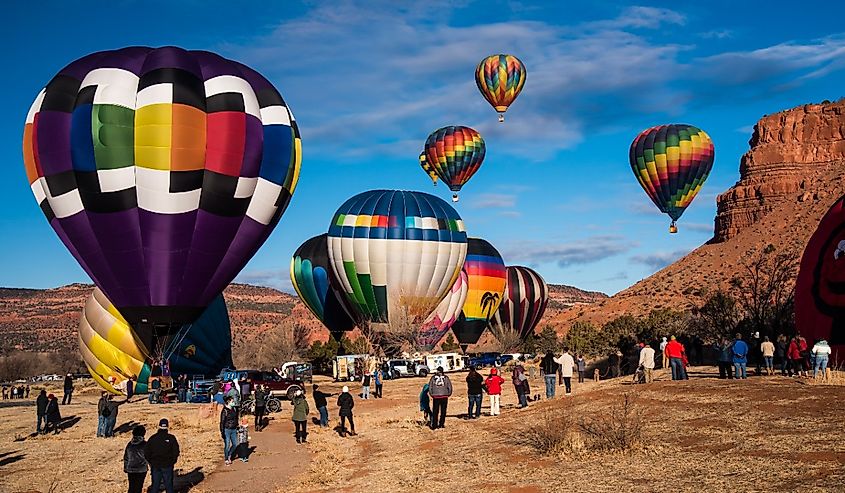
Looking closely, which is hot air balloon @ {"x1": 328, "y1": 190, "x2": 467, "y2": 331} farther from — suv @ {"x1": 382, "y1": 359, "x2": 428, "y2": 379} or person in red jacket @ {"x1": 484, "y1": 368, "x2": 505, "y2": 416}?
person in red jacket @ {"x1": 484, "y1": 368, "x2": 505, "y2": 416}

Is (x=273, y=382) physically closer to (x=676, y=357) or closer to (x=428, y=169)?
(x=676, y=357)

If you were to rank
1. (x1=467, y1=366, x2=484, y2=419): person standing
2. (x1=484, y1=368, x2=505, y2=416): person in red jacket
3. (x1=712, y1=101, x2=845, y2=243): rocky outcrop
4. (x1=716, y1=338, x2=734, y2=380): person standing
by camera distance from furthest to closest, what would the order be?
(x1=712, y1=101, x2=845, y2=243): rocky outcrop, (x1=716, y1=338, x2=734, y2=380): person standing, (x1=484, y1=368, x2=505, y2=416): person in red jacket, (x1=467, y1=366, x2=484, y2=419): person standing

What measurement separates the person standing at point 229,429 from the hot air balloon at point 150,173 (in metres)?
11.8

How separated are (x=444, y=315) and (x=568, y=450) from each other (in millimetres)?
42464

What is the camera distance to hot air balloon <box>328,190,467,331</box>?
49.6 meters

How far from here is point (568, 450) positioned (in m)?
13.9

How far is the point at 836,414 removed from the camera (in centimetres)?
1428

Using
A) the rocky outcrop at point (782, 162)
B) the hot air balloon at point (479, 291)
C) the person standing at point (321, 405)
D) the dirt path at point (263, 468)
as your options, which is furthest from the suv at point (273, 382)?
the rocky outcrop at point (782, 162)

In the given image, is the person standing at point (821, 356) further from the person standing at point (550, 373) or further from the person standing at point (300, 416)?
the person standing at point (300, 416)

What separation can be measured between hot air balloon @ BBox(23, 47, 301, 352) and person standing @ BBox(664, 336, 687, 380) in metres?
14.3

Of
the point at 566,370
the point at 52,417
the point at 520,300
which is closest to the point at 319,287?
the point at 520,300

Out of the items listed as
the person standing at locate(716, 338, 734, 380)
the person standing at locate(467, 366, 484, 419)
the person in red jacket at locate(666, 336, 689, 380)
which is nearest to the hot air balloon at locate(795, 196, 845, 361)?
the person standing at locate(716, 338, 734, 380)

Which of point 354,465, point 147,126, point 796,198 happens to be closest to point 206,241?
point 147,126

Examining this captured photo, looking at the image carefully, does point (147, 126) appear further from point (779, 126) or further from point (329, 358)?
point (779, 126)
